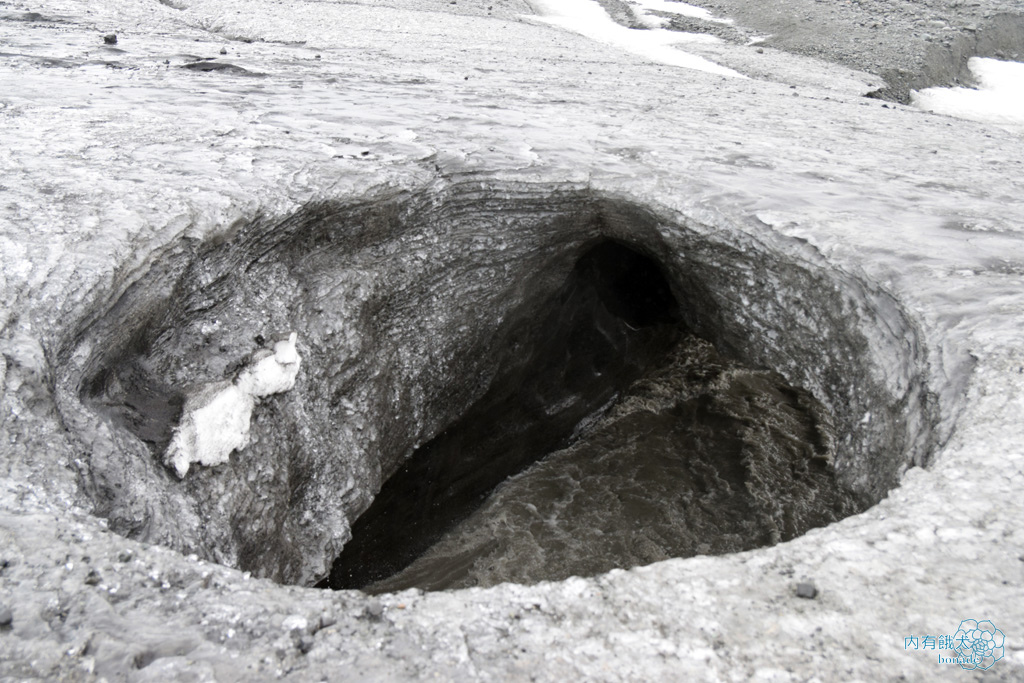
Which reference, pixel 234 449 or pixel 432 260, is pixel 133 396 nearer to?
pixel 234 449

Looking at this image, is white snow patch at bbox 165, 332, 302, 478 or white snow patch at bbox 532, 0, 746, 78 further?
white snow patch at bbox 532, 0, 746, 78

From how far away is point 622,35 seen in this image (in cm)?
1150

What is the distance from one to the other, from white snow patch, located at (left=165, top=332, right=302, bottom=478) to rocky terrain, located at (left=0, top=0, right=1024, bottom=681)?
17mm

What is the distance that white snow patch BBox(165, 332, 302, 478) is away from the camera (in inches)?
144

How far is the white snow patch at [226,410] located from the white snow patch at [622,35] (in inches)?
240

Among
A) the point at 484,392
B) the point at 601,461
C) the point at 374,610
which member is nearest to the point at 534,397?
the point at 484,392

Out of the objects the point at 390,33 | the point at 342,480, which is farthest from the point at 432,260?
the point at 390,33

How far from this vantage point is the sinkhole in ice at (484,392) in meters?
3.64

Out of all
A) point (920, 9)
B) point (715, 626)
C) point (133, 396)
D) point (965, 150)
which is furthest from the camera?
point (920, 9)

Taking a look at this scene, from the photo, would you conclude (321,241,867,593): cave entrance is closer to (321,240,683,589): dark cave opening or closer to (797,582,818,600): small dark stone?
(321,240,683,589): dark cave opening

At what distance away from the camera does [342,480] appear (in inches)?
179

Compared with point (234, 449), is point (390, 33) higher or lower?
higher

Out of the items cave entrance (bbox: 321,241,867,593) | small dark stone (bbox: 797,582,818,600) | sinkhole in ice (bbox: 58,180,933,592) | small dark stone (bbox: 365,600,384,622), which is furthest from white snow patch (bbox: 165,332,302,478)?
small dark stone (bbox: 797,582,818,600)

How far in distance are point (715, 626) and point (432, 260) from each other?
131 inches
